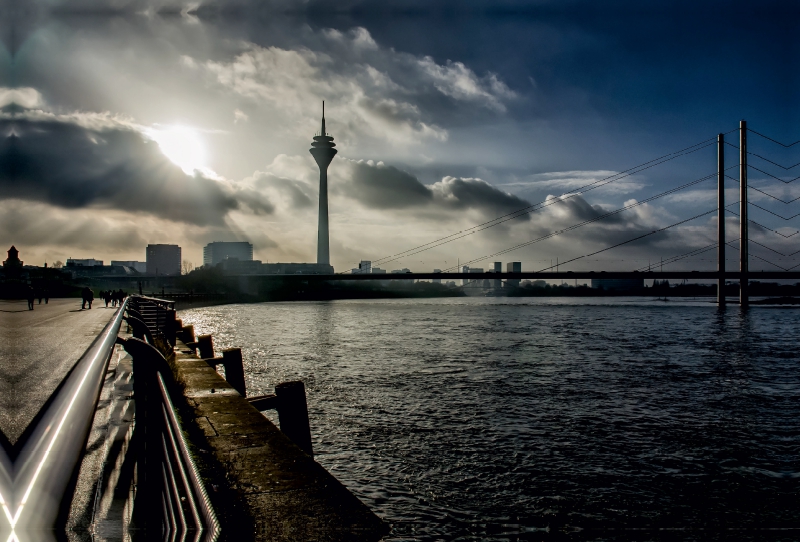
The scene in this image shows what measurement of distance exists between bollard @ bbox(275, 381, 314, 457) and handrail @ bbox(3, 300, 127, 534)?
1.96 meters

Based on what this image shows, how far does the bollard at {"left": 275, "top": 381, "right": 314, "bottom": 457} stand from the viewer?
6398mm

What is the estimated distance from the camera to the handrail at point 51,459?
12.7 ft

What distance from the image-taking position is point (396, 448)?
29.2 ft

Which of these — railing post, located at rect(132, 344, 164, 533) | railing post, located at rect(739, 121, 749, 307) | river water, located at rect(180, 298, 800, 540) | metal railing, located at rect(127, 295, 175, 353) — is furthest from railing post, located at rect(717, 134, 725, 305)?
railing post, located at rect(132, 344, 164, 533)

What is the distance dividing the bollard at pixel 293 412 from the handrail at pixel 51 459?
77.1 inches

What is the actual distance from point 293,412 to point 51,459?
7.63ft

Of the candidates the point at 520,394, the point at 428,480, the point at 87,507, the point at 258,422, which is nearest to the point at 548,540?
the point at 428,480

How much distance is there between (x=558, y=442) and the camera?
9.30 meters

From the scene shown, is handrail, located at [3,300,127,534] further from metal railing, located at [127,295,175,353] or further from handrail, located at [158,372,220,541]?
metal railing, located at [127,295,175,353]

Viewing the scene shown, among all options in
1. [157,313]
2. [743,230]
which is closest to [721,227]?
[743,230]

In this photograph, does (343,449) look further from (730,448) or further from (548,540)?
(730,448)

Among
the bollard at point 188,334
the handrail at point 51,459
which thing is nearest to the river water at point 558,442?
the bollard at point 188,334

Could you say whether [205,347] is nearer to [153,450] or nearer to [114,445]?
[114,445]

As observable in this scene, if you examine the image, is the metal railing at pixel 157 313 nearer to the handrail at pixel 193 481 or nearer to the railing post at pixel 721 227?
the handrail at pixel 193 481
